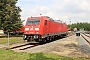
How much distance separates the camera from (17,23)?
42.8 meters

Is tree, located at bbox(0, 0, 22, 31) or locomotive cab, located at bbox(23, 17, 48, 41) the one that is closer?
locomotive cab, located at bbox(23, 17, 48, 41)

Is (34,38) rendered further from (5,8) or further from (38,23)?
(5,8)

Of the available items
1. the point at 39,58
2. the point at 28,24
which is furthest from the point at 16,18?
the point at 39,58

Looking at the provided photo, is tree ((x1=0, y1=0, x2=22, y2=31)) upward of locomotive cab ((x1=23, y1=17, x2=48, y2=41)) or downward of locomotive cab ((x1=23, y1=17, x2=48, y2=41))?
upward

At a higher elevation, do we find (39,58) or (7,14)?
(7,14)

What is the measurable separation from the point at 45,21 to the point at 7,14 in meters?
18.7

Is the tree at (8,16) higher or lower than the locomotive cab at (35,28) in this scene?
higher

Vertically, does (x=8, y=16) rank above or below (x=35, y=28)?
above

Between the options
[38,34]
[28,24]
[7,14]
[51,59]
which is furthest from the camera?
[7,14]

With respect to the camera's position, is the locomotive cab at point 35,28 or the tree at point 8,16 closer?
the locomotive cab at point 35,28

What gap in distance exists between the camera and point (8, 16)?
40531 mm

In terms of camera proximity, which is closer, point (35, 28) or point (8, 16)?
point (35, 28)

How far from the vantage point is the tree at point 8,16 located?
40719 mm

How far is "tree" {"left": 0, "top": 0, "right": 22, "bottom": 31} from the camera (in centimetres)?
4072
